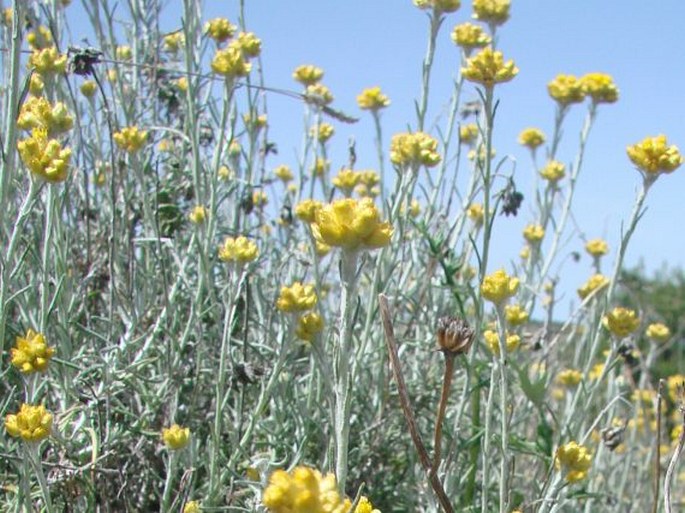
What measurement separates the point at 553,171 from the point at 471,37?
634 millimetres

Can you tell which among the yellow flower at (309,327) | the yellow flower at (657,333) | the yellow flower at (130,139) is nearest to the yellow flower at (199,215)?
the yellow flower at (130,139)

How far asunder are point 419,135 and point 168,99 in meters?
1.17

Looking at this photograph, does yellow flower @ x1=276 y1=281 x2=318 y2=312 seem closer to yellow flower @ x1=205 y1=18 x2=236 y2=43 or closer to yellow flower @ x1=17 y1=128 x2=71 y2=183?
yellow flower @ x1=17 y1=128 x2=71 y2=183

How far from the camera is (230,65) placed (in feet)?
6.64

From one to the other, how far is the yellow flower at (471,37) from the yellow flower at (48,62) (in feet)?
3.44

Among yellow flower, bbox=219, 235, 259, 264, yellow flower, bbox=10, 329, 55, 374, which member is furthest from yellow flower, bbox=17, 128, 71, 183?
yellow flower, bbox=219, 235, 259, 264

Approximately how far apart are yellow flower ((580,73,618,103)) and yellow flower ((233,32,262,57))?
0.98m

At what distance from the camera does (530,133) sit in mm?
3104

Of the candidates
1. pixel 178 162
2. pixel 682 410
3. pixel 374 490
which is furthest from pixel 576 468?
pixel 178 162

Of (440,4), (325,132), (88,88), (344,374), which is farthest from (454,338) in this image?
(325,132)

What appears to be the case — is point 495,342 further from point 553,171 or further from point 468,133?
point 468,133

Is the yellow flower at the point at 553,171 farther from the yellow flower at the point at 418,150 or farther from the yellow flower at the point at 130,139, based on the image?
the yellow flower at the point at 130,139

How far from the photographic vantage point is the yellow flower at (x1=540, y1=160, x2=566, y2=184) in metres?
2.77

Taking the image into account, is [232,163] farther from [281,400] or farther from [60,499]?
[60,499]
